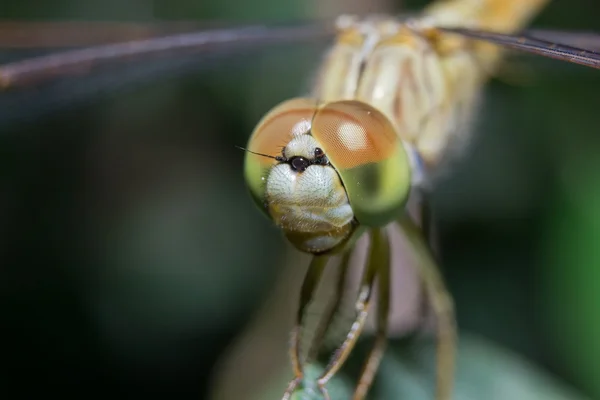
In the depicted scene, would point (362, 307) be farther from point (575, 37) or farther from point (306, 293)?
point (575, 37)

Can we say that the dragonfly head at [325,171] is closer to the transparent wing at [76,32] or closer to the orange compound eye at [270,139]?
the orange compound eye at [270,139]

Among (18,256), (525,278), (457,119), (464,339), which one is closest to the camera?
(464,339)

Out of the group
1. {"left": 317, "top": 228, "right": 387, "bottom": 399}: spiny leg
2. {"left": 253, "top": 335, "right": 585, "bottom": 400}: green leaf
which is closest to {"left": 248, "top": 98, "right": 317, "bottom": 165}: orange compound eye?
{"left": 317, "top": 228, "right": 387, "bottom": 399}: spiny leg

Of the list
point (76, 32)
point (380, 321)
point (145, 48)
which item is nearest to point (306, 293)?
point (380, 321)

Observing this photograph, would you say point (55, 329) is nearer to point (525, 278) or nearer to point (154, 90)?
point (154, 90)

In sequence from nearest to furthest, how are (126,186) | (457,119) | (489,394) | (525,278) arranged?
1. (489,394)
2. (457,119)
3. (525,278)
4. (126,186)

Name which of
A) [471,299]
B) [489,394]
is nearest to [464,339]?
[489,394]

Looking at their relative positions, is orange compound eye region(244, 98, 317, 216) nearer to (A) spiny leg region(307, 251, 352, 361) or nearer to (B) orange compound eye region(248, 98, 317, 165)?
(B) orange compound eye region(248, 98, 317, 165)
